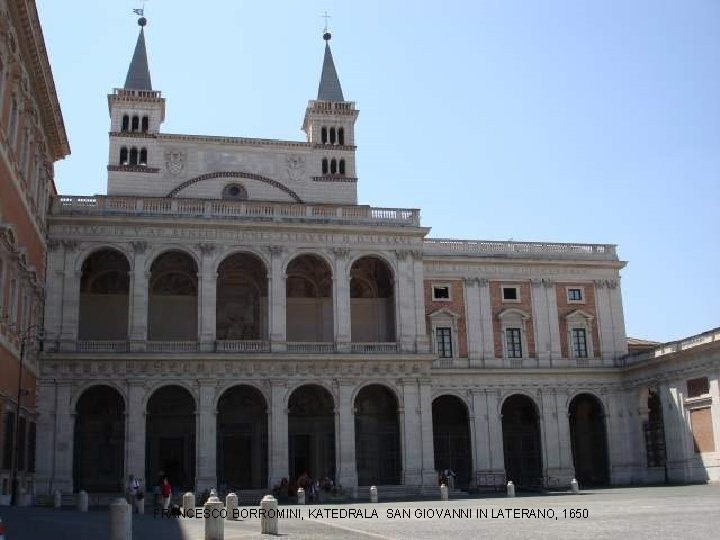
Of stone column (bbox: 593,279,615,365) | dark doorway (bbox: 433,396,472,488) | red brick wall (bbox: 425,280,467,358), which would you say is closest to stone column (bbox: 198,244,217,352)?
red brick wall (bbox: 425,280,467,358)

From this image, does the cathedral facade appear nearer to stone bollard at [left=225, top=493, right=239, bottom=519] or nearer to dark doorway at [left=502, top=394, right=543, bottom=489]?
dark doorway at [left=502, top=394, right=543, bottom=489]

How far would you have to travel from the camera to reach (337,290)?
136 ft

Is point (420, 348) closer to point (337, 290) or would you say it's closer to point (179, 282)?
point (337, 290)

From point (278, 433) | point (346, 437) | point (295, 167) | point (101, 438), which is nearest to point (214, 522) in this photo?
point (278, 433)

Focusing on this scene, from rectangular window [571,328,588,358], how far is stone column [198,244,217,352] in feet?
68.4

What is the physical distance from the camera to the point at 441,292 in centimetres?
4700

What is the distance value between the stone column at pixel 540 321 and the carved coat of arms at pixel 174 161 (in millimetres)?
22059

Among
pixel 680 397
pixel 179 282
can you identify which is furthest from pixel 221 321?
pixel 680 397

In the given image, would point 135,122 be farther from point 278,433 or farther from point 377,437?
point 377,437

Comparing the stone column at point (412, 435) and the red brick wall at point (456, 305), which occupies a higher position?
the red brick wall at point (456, 305)

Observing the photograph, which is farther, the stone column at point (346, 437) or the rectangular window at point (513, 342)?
the rectangular window at point (513, 342)

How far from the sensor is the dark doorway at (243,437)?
4203 cm

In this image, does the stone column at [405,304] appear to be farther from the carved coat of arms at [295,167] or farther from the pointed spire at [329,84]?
the pointed spire at [329,84]

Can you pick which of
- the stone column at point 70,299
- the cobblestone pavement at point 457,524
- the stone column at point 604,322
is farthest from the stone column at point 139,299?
the stone column at point 604,322
